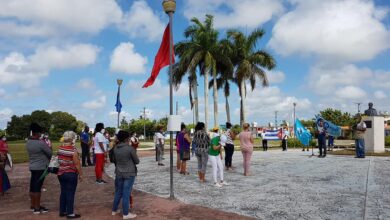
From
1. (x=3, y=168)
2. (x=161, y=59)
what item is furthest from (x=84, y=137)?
(x=161, y=59)

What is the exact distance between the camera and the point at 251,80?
3647 cm

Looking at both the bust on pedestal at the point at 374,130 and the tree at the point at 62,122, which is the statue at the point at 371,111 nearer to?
the bust on pedestal at the point at 374,130

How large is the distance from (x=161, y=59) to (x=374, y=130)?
51.6ft

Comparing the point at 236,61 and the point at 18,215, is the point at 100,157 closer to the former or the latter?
the point at 18,215

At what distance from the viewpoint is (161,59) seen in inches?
405

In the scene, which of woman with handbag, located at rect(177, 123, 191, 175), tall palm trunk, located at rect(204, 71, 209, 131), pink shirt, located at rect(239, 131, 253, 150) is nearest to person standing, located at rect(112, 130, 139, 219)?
woman with handbag, located at rect(177, 123, 191, 175)

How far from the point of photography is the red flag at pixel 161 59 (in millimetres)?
10100

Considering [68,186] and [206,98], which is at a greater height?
[206,98]

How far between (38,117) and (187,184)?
11053 cm

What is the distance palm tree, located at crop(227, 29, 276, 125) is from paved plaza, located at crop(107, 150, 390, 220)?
21.8 meters

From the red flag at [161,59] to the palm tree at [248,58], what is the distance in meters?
25.1

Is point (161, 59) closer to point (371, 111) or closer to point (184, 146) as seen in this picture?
point (184, 146)

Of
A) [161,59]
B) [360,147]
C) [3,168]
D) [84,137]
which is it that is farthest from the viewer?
[360,147]

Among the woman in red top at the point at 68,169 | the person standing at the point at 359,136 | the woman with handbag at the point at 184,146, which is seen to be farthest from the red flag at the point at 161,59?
the person standing at the point at 359,136
